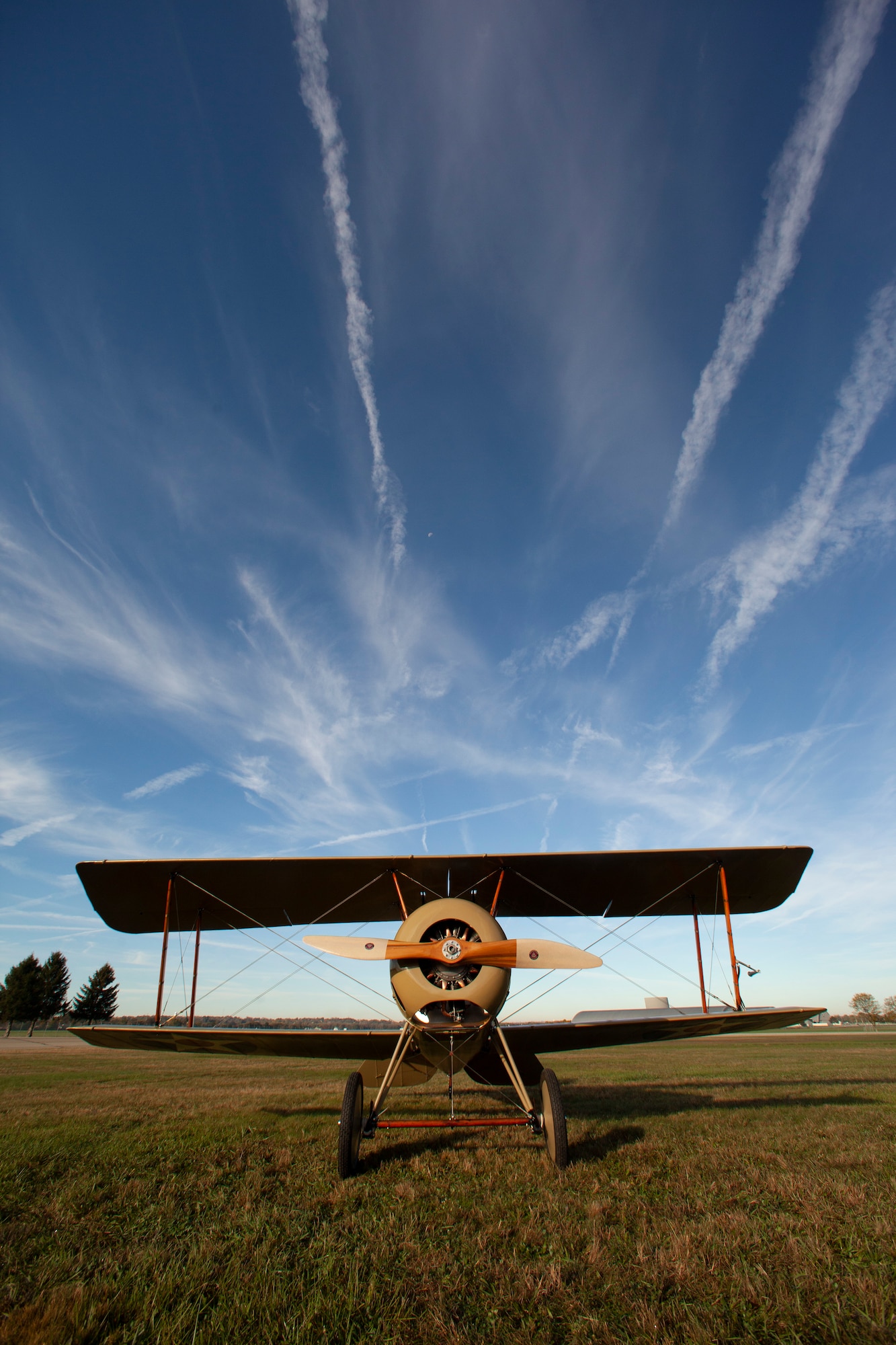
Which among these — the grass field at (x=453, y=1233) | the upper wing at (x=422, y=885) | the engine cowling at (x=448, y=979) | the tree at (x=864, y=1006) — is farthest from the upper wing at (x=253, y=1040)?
the tree at (x=864, y=1006)

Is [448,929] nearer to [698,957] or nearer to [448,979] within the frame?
[448,979]

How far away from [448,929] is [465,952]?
0.49 metres

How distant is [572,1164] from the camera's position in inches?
207

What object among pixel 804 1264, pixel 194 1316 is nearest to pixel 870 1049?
pixel 804 1264

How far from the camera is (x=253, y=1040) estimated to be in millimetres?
7066

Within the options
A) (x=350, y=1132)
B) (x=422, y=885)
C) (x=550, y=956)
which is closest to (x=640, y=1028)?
(x=550, y=956)

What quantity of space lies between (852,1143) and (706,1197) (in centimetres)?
289

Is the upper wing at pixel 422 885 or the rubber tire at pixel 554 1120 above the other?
the upper wing at pixel 422 885

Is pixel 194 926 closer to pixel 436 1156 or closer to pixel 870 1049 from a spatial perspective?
pixel 436 1156

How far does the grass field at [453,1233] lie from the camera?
2.57m

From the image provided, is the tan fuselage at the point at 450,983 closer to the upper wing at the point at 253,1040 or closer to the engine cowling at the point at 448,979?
the engine cowling at the point at 448,979

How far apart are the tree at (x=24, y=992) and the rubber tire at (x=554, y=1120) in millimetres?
49921

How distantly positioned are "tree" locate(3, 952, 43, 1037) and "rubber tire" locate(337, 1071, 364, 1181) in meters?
49.2

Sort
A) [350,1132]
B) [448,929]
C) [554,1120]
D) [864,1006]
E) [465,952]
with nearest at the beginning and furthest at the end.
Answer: [350,1132] < [554,1120] < [465,952] < [448,929] < [864,1006]
